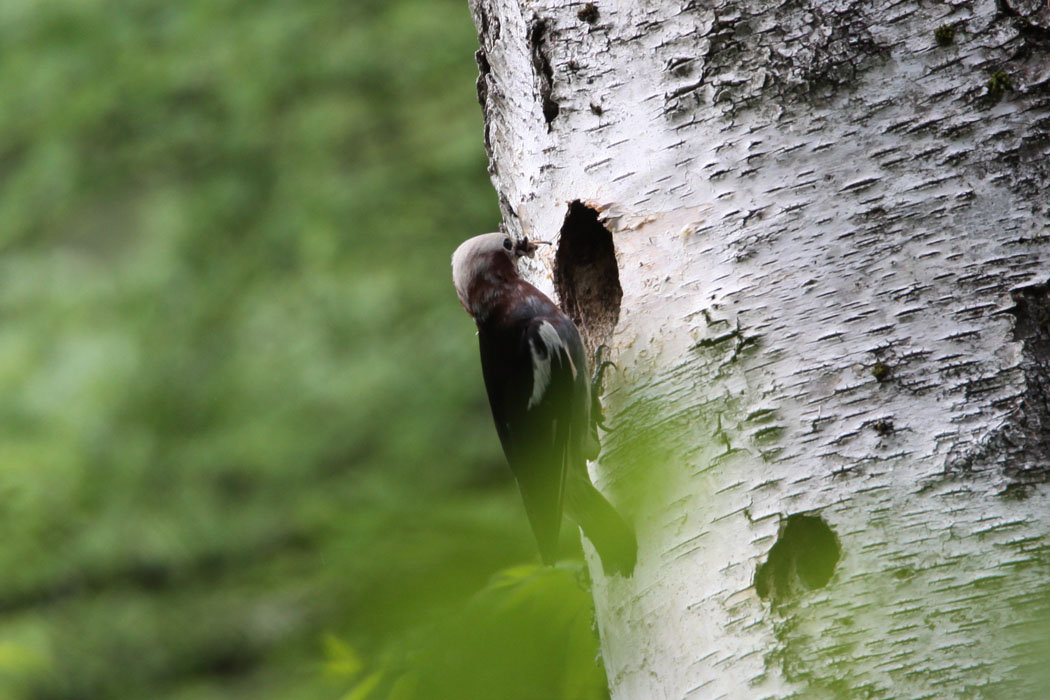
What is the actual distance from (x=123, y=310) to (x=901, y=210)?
16.0 ft

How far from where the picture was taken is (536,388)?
3.27m

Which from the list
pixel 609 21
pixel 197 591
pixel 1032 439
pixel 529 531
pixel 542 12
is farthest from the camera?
pixel 197 591

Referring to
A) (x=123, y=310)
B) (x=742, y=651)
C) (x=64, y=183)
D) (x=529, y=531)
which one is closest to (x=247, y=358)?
(x=123, y=310)

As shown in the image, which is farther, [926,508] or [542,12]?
[542,12]

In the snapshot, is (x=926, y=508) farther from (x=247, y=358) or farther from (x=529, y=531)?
(x=247, y=358)

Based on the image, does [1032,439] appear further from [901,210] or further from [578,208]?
[578,208]

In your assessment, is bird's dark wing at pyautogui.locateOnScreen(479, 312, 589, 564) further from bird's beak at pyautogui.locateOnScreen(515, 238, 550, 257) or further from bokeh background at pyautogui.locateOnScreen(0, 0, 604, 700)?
bokeh background at pyautogui.locateOnScreen(0, 0, 604, 700)

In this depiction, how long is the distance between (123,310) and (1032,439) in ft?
16.7

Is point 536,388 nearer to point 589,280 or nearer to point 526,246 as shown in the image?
point 589,280

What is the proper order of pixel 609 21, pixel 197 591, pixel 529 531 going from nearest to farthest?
pixel 529 531, pixel 609 21, pixel 197 591

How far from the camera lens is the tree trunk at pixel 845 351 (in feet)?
5.36

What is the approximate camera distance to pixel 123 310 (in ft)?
18.5

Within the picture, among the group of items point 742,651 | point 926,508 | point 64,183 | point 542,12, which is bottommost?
point 742,651

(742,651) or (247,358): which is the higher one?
(247,358)
